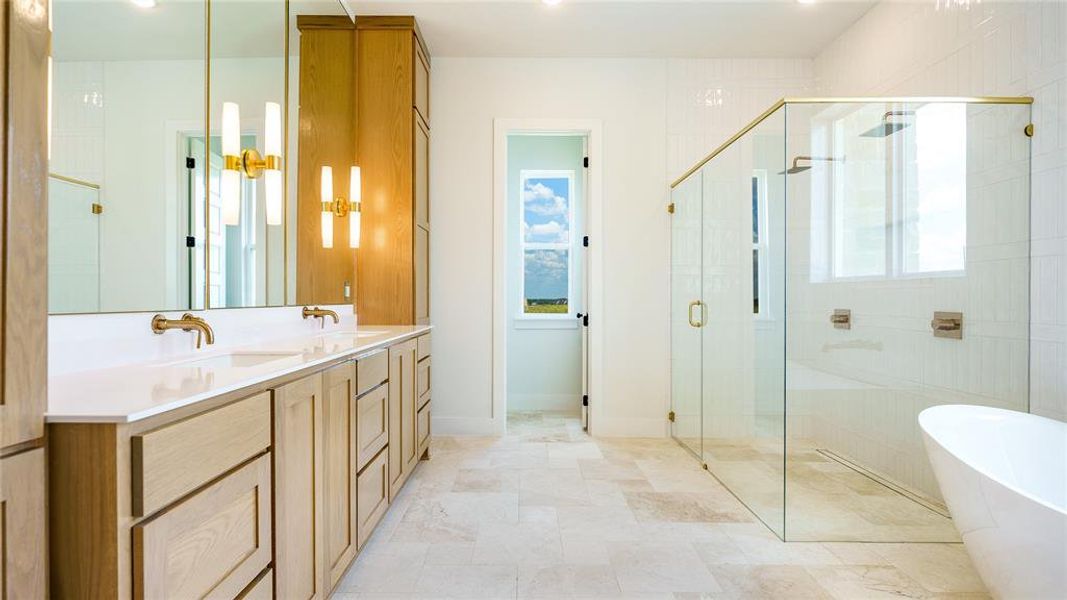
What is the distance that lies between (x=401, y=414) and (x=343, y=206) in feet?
4.31

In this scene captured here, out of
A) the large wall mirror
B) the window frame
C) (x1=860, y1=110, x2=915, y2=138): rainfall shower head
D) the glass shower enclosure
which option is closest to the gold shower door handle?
the glass shower enclosure

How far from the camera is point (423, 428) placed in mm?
3119

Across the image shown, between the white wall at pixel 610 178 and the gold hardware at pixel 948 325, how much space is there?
1.68 m

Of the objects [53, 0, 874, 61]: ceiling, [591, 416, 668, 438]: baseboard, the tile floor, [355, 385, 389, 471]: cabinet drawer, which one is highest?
[53, 0, 874, 61]: ceiling

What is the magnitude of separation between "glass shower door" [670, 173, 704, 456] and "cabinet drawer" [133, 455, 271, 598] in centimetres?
265

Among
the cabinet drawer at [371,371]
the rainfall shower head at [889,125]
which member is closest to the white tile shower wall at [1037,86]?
the rainfall shower head at [889,125]

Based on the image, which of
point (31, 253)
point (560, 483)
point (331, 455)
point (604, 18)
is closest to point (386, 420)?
point (331, 455)

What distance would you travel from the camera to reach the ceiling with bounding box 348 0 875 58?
123 inches

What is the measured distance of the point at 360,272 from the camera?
328 centimetres

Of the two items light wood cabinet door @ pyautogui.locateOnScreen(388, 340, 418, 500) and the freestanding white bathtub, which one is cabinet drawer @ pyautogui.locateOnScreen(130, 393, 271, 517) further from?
the freestanding white bathtub

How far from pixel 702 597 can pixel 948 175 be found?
213cm

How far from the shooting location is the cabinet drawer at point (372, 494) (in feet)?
6.30

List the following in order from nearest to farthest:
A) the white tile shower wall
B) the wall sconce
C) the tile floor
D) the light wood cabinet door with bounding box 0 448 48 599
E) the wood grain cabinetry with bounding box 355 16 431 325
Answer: the light wood cabinet door with bounding box 0 448 48 599 → the tile floor → the wall sconce → the white tile shower wall → the wood grain cabinetry with bounding box 355 16 431 325

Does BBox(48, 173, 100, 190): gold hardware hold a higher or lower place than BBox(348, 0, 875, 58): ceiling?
lower
